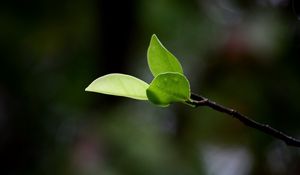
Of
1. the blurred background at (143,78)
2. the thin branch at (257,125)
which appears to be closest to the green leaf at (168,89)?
the thin branch at (257,125)

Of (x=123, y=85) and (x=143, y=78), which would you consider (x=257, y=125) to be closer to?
(x=123, y=85)

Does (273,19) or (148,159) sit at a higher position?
(273,19)

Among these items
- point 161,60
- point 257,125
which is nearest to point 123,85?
point 161,60

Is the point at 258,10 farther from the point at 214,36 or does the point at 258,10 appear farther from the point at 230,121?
the point at 230,121

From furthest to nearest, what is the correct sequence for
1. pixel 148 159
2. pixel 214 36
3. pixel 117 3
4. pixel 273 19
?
pixel 117 3
pixel 214 36
pixel 273 19
pixel 148 159

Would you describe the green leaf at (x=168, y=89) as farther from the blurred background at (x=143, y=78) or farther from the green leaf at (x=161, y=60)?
the blurred background at (x=143, y=78)

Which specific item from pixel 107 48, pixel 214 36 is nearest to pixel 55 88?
pixel 107 48

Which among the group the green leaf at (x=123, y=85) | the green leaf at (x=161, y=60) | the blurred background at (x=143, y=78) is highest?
the green leaf at (x=161, y=60)
